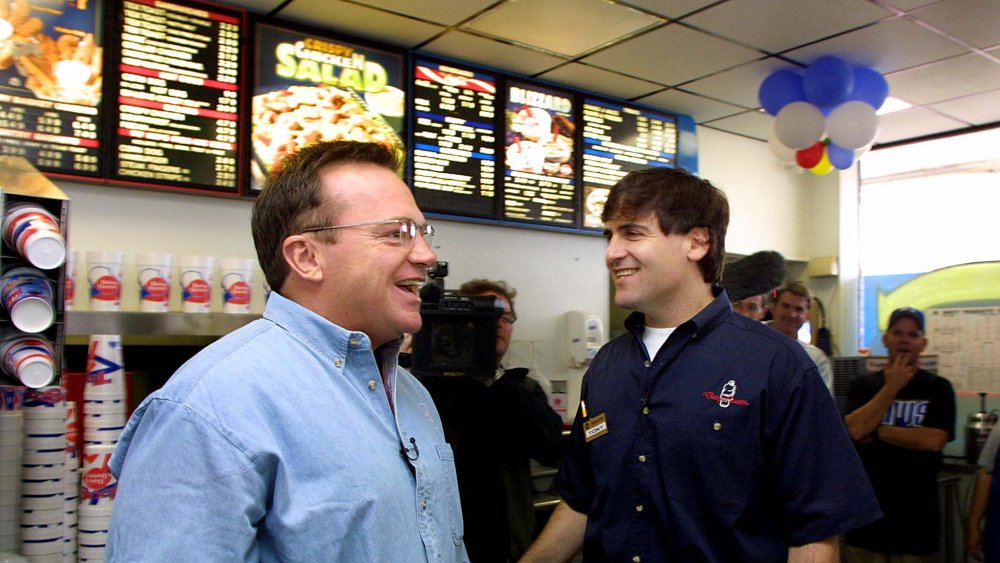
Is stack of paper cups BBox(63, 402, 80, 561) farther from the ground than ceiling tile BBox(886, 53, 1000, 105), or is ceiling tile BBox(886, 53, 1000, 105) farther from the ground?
ceiling tile BBox(886, 53, 1000, 105)

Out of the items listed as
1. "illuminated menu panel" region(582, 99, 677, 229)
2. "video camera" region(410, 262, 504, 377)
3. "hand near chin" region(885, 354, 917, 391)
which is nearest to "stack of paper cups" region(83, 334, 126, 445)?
"video camera" region(410, 262, 504, 377)

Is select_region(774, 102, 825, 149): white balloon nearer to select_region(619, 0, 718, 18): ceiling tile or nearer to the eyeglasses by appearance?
select_region(619, 0, 718, 18): ceiling tile

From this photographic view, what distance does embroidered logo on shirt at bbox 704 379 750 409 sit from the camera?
145 centimetres

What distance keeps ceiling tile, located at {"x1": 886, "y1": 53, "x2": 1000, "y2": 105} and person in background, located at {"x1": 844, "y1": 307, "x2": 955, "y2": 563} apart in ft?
4.59

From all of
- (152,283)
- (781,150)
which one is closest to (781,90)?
(781,150)

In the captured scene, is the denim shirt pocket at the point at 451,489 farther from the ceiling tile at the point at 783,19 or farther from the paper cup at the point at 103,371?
the ceiling tile at the point at 783,19

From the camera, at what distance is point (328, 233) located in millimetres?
1102

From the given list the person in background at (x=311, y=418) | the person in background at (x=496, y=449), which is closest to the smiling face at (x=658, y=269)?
the person in background at (x=311, y=418)

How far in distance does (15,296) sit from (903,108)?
470cm

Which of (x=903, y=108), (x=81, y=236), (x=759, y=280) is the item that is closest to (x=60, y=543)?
(x=81, y=236)

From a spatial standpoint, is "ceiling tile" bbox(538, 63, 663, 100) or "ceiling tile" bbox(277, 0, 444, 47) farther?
"ceiling tile" bbox(538, 63, 663, 100)

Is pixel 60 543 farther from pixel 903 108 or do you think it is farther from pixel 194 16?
pixel 903 108

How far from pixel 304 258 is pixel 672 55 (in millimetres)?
3009

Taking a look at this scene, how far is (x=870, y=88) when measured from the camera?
12.4ft
